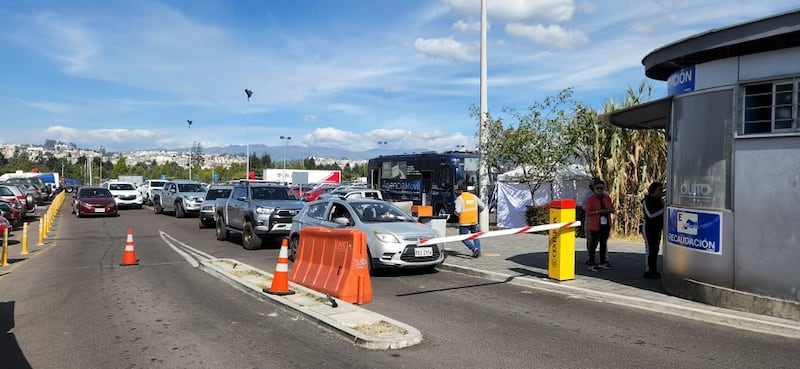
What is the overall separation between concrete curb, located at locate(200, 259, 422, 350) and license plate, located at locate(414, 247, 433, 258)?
242cm

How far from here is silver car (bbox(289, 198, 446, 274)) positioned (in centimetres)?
1064

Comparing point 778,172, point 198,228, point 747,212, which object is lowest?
point 198,228

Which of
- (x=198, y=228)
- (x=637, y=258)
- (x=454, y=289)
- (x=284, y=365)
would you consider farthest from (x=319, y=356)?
(x=198, y=228)

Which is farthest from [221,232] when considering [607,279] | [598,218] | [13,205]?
[607,279]

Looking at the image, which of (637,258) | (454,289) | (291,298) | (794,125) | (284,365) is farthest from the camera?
(637,258)

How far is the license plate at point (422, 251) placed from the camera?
1077cm

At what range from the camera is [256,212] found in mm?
15531

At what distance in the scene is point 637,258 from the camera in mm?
12781

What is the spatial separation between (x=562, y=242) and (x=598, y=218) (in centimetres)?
164

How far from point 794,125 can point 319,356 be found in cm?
607

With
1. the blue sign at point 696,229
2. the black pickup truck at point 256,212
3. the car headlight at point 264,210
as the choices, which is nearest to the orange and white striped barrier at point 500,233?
the blue sign at point 696,229

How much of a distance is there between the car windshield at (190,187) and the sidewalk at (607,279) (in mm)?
19386

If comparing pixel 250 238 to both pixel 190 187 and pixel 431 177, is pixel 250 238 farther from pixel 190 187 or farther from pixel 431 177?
pixel 190 187

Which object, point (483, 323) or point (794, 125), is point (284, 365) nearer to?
point (483, 323)
